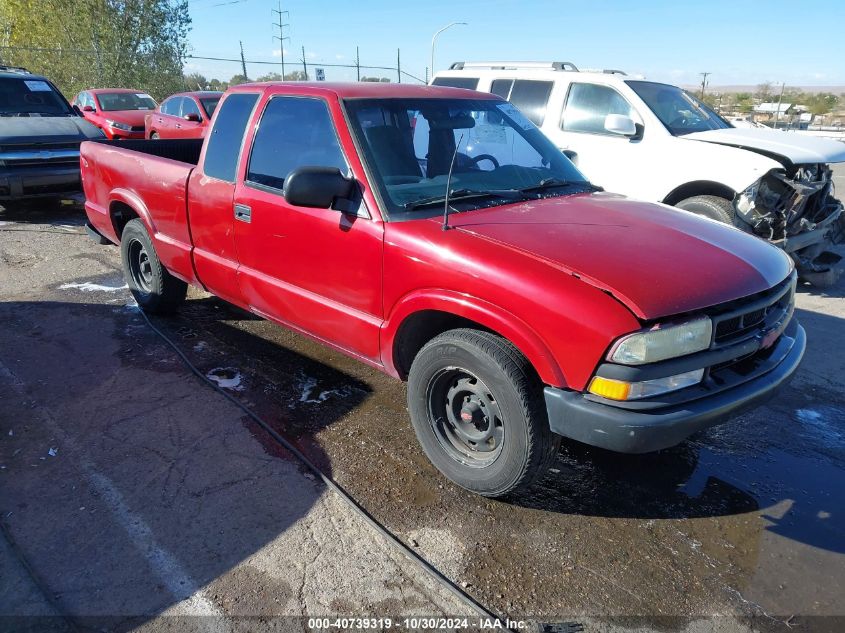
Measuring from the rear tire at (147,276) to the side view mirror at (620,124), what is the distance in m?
4.52

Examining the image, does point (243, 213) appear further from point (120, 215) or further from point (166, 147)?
point (166, 147)

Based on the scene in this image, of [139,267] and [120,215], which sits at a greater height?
[120,215]

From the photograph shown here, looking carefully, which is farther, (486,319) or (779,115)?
(779,115)

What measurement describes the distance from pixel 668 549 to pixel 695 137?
5211mm

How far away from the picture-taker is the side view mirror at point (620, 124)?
6532mm

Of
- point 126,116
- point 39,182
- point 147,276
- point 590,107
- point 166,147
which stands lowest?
point 147,276

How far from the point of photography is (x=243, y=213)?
12.9 ft

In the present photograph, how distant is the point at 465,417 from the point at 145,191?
3.33m

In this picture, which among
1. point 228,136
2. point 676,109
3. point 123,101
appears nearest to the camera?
point 228,136

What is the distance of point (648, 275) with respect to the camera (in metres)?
2.63

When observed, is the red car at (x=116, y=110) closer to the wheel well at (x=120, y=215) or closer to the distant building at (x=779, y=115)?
the wheel well at (x=120, y=215)

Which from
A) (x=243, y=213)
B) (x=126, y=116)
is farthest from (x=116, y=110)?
(x=243, y=213)

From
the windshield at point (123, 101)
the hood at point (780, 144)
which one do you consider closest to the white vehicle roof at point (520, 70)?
the hood at point (780, 144)

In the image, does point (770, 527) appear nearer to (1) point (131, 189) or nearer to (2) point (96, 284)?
(1) point (131, 189)
